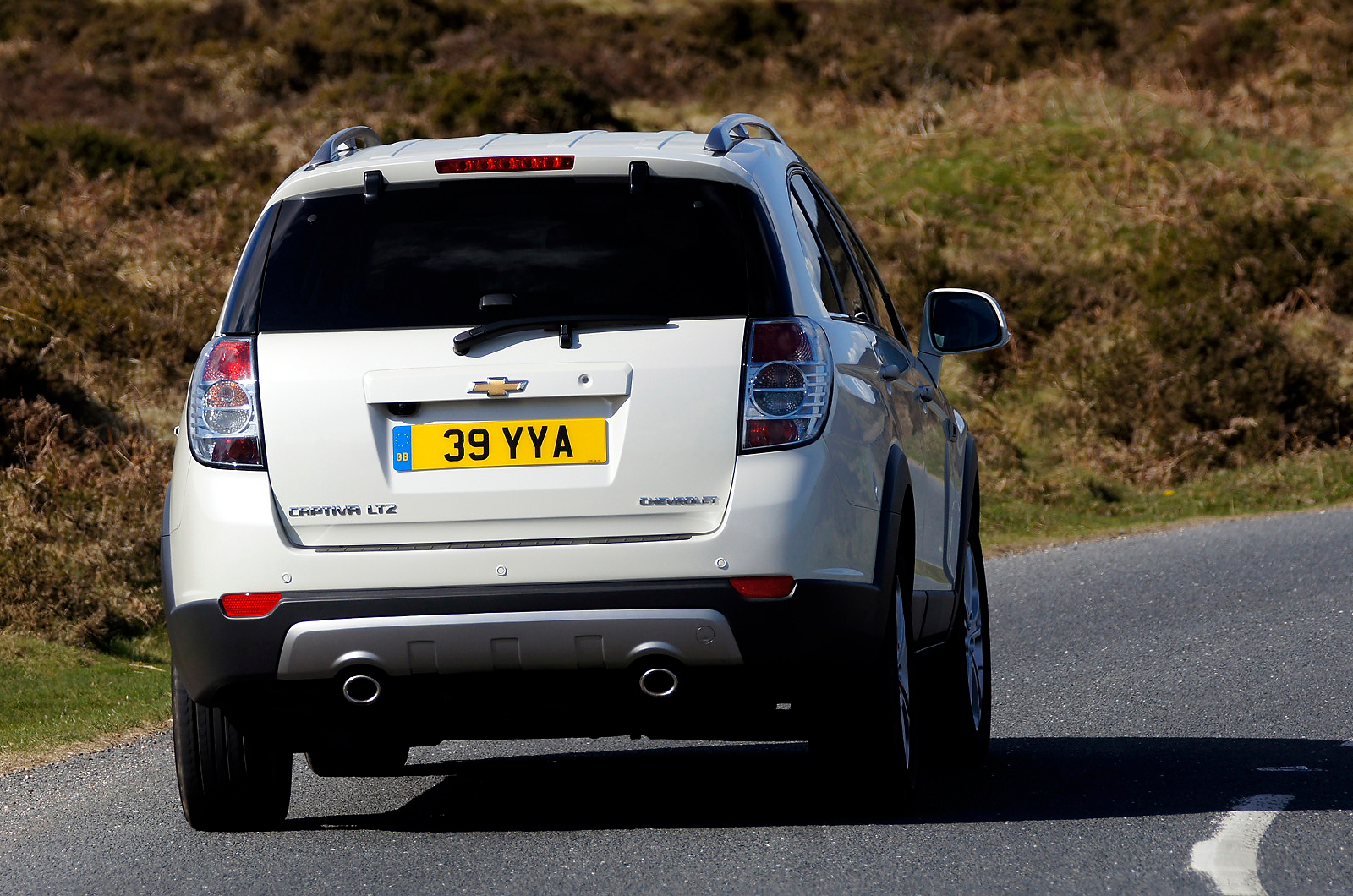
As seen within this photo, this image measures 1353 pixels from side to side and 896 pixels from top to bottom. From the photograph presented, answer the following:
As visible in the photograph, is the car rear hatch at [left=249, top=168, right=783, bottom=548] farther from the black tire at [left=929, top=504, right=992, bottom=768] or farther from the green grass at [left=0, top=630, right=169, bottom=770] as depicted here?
the green grass at [left=0, top=630, right=169, bottom=770]

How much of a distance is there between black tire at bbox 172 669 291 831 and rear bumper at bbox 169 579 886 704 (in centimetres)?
50

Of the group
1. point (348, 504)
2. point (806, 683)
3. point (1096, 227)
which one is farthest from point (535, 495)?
point (1096, 227)

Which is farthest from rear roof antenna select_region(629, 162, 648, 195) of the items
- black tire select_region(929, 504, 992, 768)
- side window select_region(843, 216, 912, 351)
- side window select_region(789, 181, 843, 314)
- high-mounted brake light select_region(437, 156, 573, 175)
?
black tire select_region(929, 504, 992, 768)

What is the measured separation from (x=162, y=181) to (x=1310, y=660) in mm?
17943

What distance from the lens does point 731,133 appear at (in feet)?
18.5

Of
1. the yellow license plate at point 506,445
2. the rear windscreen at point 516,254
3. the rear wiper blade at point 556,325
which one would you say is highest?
the rear windscreen at point 516,254

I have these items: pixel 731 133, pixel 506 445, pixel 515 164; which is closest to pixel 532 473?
pixel 506 445

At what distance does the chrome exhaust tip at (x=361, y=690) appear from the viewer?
4930 millimetres

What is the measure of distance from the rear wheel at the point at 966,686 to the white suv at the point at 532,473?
1256 millimetres

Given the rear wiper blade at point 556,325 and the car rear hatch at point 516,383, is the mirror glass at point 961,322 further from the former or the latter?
the rear wiper blade at point 556,325

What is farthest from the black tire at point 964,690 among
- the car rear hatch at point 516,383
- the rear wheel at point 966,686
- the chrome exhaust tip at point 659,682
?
the car rear hatch at point 516,383

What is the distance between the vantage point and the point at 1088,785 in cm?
618

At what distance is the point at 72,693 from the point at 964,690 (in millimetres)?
5161

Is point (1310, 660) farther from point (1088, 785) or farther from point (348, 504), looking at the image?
point (348, 504)
